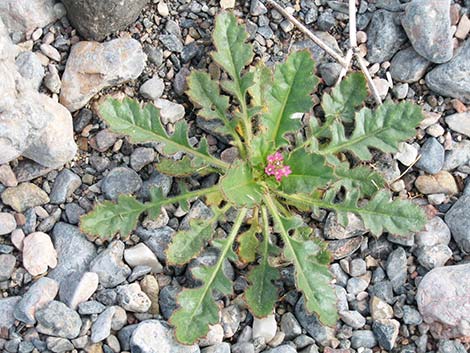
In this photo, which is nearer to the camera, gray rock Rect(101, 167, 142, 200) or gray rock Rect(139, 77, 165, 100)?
gray rock Rect(101, 167, 142, 200)

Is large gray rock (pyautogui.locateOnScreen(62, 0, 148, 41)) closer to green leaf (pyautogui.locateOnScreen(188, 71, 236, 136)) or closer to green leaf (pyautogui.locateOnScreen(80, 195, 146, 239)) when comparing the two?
green leaf (pyautogui.locateOnScreen(188, 71, 236, 136))

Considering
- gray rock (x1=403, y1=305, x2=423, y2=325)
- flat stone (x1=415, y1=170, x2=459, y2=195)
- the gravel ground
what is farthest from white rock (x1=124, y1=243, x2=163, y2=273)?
flat stone (x1=415, y1=170, x2=459, y2=195)

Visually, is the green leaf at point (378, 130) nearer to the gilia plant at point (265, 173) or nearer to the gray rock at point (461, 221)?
the gilia plant at point (265, 173)

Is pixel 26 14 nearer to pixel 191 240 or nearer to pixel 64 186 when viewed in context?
pixel 64 186

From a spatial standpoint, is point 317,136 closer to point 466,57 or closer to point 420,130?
point 420,130

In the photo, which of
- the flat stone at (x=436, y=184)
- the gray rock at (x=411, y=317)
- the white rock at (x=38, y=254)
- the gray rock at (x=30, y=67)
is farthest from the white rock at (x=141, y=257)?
the flat stone at (x=436, y=184)

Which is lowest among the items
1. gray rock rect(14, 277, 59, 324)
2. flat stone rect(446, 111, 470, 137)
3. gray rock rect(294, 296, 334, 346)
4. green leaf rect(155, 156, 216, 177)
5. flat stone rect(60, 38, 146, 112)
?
gray rock rect(294, 296, 334, 346)

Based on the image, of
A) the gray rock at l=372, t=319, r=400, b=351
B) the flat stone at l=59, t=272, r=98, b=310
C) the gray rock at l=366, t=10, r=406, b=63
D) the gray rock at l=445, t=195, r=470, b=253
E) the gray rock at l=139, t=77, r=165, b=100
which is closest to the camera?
the flat stone at l=59, t=272, r=98, b=310
